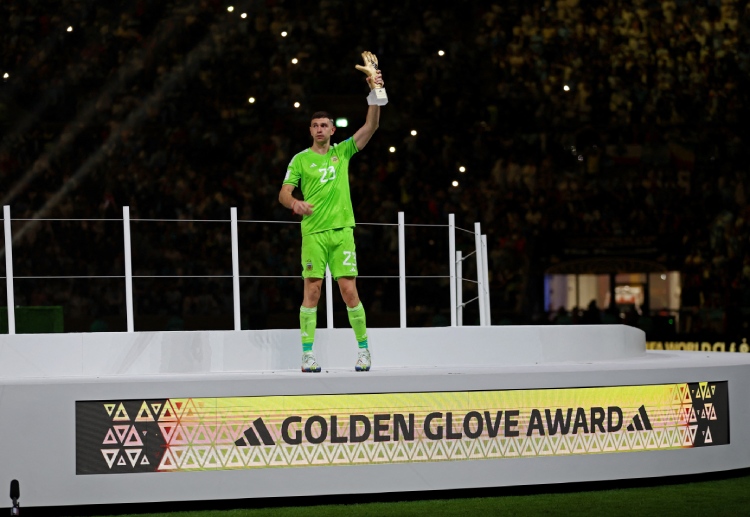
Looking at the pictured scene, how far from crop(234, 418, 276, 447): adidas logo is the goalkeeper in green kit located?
638 millimetres

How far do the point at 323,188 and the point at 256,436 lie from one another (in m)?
1.61

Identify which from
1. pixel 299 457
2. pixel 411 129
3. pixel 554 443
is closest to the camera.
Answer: pixel 299 457

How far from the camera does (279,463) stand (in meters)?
6.18

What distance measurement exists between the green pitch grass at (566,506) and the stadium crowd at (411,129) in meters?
8.74

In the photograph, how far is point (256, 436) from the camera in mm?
6168

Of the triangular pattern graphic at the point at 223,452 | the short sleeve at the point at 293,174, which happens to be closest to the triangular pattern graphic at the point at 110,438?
the triangular pattern graphic at the point at 223,452

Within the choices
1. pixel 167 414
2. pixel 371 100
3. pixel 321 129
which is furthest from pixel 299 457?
pixel 371 100

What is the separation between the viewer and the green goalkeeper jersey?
22.3 feet

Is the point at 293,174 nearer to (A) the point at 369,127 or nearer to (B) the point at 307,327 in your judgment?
(A) the point at 369,127

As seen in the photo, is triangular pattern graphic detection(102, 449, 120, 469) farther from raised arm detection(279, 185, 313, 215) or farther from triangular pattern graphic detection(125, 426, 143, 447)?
raised arm detection(279, 185, 313, 215)

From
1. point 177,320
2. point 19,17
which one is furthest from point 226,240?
point 19,17

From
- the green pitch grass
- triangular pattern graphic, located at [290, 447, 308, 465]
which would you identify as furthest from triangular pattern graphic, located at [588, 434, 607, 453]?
triangular pattern graphic, located at [290, 447, 308, 465]

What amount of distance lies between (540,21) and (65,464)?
570 inches

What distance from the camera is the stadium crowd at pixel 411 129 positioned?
16092 millimetres
